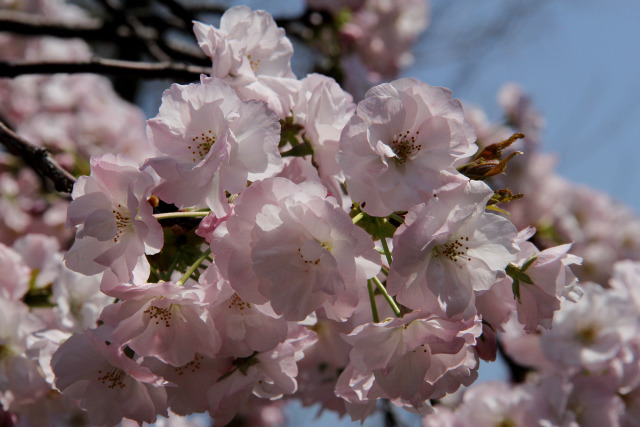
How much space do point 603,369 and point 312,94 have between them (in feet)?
4.30

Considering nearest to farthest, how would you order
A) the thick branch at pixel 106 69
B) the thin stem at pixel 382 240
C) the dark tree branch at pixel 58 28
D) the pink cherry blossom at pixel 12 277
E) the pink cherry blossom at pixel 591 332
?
the thin stem at pixel 382 240
the pink cherry blossom at pixel 12 277
the thick branch at pixel 106 69
the pink cherry blossom at pixel 591 332
the dark tree branch at pixel 58 28

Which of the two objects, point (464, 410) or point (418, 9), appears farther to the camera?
point (418, 9)

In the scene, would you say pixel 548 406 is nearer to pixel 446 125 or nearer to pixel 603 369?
pixel 603 369

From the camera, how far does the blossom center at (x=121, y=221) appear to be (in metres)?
0.91

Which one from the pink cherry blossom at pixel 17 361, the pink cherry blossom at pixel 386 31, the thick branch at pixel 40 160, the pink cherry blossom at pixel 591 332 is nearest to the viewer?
the thick branch at pixel 40 160

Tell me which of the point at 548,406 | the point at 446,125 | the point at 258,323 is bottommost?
the point at 548,406

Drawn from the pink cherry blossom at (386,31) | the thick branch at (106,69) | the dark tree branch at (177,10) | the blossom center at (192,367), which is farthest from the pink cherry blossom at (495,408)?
the pink cherry blossom at (386,31)

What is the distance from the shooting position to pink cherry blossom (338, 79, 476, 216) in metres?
0.86

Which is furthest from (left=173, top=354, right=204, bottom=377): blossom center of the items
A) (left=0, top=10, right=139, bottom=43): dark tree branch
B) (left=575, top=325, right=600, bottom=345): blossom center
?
(left=0, top=10, right=139, bottom=43): dark tree branch

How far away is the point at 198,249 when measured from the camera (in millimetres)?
1041

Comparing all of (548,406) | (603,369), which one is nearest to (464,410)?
(548,406)

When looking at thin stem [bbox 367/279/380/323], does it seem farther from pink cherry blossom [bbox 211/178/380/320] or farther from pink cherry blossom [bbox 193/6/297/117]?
pink cherry blossom [bbox 193/6/297/117]

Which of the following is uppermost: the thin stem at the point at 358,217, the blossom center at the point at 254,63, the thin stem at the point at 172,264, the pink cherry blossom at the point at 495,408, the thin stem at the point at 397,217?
the blossom center at the point at 254,63

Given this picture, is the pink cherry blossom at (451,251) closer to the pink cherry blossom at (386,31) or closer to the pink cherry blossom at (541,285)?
the pink cherry blossom at (541,285)
